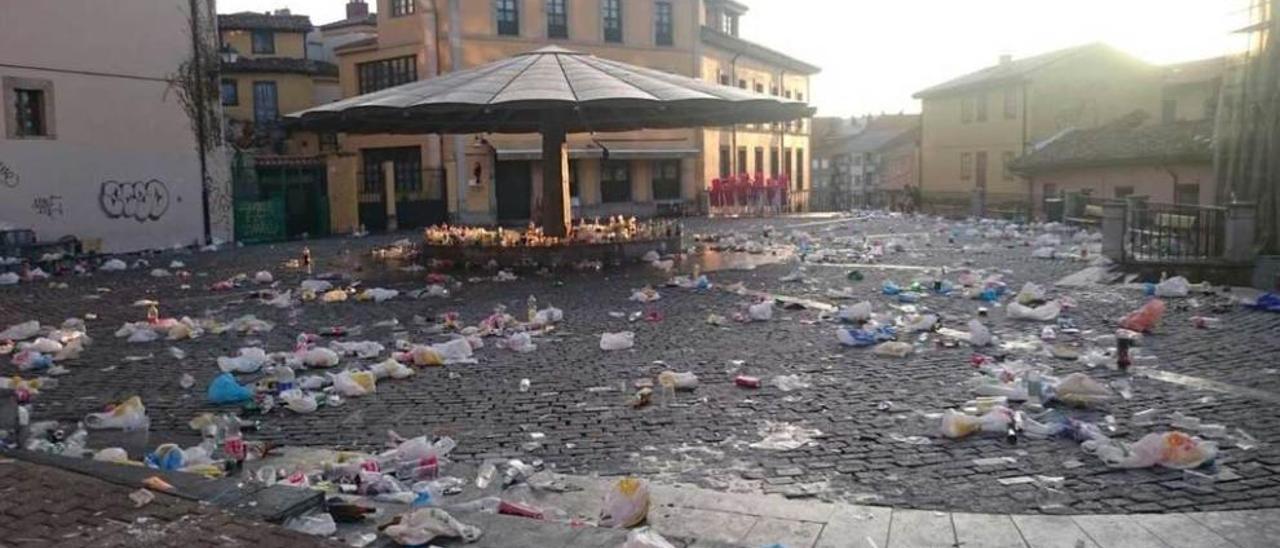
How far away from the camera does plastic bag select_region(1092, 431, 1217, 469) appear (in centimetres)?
533

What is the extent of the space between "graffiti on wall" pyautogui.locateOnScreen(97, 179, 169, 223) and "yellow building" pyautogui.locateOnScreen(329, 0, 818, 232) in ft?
21.6

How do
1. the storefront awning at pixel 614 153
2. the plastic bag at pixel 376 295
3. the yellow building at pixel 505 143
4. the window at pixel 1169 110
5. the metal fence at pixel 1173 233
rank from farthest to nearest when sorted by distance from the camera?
the window at pixel 1169 110 < the storefront awning at pixel 614 153 < the yellow building at pixel 505 143 < the metal fence at pixel 1173 233 < the plastic bag at pixel 376 295

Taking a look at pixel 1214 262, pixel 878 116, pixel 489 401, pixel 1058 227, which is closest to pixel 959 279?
pixel 1214 262

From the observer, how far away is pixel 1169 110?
4069 cm

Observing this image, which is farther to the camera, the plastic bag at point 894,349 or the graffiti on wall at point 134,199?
the graffiti on wall at point 134,199

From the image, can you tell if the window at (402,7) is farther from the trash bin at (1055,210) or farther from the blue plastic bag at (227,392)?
the blue plastic bag at (227,392)

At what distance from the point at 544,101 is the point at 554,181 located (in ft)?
13.0

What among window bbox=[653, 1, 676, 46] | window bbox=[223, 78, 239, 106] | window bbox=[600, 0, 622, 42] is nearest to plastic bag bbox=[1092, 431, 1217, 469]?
window bbox=[600, 0, 622, 42]

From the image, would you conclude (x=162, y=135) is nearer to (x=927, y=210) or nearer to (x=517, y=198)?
(x=517, y=198)

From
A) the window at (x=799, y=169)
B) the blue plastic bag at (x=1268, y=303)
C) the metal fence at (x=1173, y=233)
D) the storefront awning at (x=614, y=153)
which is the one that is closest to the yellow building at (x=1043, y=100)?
the window at (x=799, y=169)

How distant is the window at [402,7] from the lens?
3578 centimetres

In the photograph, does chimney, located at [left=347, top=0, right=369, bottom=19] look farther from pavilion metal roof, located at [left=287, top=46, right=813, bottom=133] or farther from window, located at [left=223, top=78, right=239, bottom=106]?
pavilion metal roof, located at [left=287, top=46, right=813, bottom=133]

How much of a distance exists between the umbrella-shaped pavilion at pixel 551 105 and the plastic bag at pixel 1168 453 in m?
10.9

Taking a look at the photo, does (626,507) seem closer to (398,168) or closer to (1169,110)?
(398,168)
